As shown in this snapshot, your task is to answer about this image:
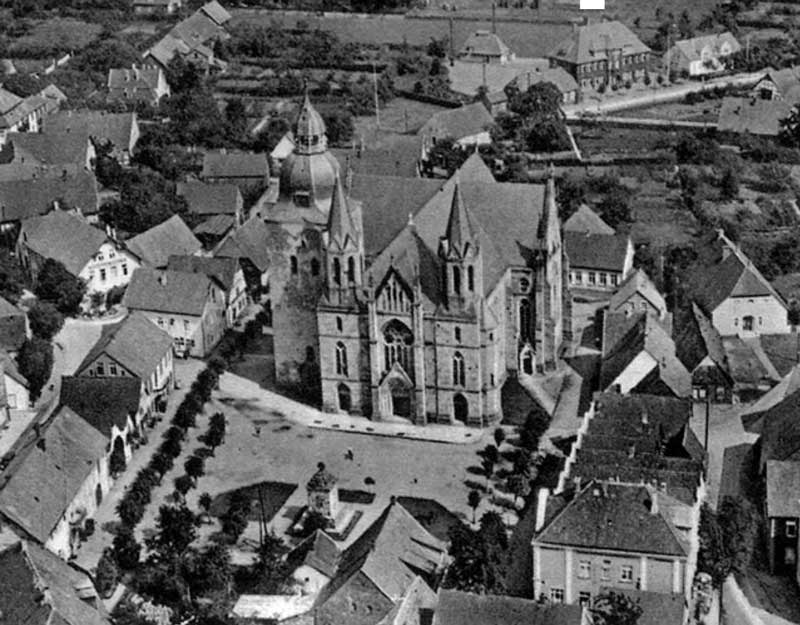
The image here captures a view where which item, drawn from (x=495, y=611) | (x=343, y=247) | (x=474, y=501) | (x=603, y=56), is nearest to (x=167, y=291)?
(x=343, y=247)

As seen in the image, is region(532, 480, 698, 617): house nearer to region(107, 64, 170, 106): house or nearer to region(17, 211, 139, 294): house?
region(17, 211, 139, 294): house

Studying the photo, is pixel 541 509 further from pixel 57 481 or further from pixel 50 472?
pixel 50 472

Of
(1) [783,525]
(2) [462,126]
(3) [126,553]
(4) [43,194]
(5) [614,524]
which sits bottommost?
(2) [462,126]

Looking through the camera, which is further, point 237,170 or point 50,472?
point 237,170

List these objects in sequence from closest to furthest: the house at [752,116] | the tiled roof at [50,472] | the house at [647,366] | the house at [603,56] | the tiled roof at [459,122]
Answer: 1. the tiled roof at [50,472]
2. the house at [647,366]
3. the tiled roof at [459,122]
4. the house at [752,116]
5. the house at [603,56]

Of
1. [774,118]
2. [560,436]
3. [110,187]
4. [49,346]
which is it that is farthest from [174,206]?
[774,118]

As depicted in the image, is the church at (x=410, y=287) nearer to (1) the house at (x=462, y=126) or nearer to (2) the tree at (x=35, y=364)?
(2) the tree at (x=35, y=364)

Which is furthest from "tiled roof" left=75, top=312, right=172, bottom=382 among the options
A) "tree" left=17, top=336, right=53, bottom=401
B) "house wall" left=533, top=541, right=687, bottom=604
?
"house wall" left=533, top=541, right=687, bottom=604

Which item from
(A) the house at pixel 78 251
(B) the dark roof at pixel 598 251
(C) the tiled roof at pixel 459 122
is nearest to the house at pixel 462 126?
(C) the tiled roof at pixel 459 122
